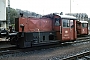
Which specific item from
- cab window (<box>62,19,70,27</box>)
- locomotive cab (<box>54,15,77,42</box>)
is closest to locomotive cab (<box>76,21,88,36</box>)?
locomotive cab (<box>54,15,77,42</box>)

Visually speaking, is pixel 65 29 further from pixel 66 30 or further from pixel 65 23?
pixel 65 23

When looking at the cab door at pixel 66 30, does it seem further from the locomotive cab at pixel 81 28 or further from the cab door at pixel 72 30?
the locomotive cab at pixel 81 28

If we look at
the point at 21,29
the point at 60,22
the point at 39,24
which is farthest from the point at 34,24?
the point at 60,22

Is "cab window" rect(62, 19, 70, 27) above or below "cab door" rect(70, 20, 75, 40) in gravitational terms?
above

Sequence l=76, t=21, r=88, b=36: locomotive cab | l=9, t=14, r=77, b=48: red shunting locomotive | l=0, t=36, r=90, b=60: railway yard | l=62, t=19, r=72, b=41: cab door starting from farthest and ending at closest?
l=76, t=21, r=88, b=36: locomotive cab, l=62, t=19, r=72, b=41: cab door, l=9, t=14, r=77, b=48: red shunting locomotive, l=0, t=36, r=90, b=60: railway yard

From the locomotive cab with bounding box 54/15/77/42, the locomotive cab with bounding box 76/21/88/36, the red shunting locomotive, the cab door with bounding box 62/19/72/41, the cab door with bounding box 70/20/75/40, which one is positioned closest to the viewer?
the red shunting locomotive

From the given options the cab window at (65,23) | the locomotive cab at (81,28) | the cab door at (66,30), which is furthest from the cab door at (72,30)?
the locomotive cab at (81,28)

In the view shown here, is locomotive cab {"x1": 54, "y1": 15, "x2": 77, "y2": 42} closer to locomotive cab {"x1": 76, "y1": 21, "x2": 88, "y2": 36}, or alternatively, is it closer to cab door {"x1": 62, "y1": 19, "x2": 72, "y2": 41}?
cab door {"x1": 62, "y1": 19, "x2": 72, "y2": 41}

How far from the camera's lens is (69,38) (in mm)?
13516

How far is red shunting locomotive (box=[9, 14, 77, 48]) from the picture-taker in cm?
1070

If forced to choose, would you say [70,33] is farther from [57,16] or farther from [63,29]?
[57,16]

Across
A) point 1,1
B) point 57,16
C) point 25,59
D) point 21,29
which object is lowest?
point 25,59

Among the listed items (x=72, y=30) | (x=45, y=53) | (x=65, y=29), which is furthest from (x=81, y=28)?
(x=45, y=53)

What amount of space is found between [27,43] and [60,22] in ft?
11.5
